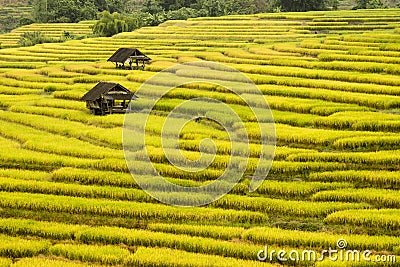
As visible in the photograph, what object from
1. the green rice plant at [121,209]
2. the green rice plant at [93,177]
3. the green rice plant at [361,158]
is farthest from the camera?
the green rice plant at [361,158]

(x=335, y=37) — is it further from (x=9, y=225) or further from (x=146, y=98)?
(x=9, y=225)

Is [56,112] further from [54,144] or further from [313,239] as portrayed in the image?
[313,239]

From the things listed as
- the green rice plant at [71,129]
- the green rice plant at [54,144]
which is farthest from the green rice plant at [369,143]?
the green rice plant at [71,129]

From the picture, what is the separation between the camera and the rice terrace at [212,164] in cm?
1747

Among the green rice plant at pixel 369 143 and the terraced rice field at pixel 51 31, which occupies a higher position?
the terraced rice field at pixel 51 31

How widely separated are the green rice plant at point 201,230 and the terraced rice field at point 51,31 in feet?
193

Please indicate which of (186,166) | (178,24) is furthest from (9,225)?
(178,24)

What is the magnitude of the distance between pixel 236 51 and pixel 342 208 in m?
32.3

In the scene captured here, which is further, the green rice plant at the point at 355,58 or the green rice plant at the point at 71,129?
the green rice plant at the point at 355,58

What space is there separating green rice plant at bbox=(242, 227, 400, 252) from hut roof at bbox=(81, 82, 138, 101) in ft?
54.4

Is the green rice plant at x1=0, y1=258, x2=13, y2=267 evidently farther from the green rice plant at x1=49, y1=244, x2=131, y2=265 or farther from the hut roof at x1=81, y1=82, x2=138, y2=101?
the hut roof at x1=81, y1=82, x2=138, y2=101

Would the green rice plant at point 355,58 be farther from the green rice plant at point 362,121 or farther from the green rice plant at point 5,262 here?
the green rice plant at point 5,262

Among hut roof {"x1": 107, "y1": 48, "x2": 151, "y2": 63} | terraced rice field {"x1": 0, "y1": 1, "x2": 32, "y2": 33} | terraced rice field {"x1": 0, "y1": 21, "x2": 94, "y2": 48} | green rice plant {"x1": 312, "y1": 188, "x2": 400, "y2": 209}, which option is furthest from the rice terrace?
terraced rice field {"x1": 0, "y1": 1, "x2": 32, "y2": 33}

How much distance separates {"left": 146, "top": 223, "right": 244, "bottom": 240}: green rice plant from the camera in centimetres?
1839
